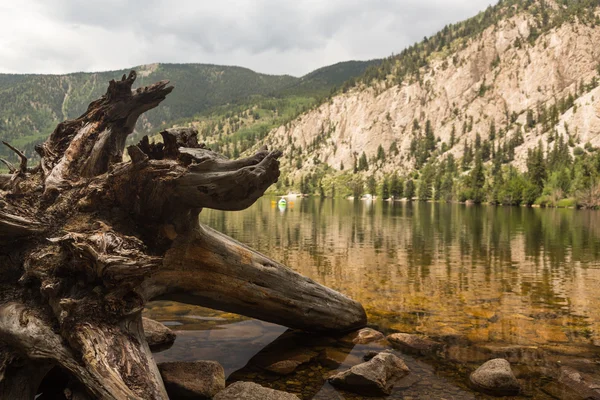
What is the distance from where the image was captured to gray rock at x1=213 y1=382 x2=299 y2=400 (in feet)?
18.8

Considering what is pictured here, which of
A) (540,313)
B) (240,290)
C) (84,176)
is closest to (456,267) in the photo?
(540,313)

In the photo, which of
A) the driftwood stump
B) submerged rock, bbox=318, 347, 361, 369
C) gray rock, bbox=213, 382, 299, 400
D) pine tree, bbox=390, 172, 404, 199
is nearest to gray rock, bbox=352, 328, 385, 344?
submerged rock, bbox=318, 347, 361, 369

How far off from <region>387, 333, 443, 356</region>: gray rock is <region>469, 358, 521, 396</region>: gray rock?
1.50 meters

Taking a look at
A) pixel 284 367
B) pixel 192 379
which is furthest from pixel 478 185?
pixel 192 379

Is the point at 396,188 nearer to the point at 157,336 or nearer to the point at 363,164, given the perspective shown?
the point at 363,164

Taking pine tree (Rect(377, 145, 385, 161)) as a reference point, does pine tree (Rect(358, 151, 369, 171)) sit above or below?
below

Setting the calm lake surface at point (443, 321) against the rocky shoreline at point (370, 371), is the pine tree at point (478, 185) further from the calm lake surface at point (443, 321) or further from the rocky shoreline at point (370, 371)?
the rocky shoreline at point (370, 371)

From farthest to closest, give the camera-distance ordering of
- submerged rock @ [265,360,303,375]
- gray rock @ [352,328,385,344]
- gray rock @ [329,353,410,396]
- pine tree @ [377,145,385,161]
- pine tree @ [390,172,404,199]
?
1. pine tree @ [377,145,385,161]
2. pine tree @ [390,172,404,199]
3. gray rock @ [352,328,385,344]
4. submerged rock @ [265,360,303,375]
5. gray rock @ [329,353,410,396]

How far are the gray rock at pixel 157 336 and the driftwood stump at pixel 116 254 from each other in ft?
5.24

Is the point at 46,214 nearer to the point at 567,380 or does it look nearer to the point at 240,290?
the point at 240,290

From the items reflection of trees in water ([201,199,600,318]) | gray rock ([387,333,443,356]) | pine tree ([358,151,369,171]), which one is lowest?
reflection of trees in water ([201,199,600,318])

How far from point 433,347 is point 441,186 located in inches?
5064

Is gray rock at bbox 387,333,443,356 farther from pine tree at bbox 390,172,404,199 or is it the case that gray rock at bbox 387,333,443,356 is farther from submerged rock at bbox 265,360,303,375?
pine tree at bbox 390,172,404,199

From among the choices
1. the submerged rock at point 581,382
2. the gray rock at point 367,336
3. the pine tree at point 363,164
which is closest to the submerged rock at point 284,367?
the gray rock at point 367,336
